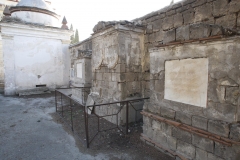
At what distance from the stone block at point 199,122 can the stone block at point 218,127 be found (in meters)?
0.07

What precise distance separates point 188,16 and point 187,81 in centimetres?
177

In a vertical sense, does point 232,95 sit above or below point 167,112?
above

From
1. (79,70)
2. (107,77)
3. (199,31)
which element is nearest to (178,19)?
(199,31)

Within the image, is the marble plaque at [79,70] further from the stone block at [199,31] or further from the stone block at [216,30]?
the stone block at [216,30]

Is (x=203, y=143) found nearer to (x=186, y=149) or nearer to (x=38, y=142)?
(x=186, y=149)

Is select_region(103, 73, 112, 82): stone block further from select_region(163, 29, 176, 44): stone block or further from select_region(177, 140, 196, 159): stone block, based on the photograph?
select_region(177, 140, 196, 159): stone block

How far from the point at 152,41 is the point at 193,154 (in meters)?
2.99

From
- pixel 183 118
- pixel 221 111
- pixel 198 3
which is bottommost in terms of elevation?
pixel 183 118

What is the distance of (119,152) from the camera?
9.73 feet

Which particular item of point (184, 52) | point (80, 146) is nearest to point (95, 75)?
point (80, 146)

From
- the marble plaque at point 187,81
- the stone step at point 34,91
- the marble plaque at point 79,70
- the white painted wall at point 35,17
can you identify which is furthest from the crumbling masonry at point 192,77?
the white painted wall at point 35,17

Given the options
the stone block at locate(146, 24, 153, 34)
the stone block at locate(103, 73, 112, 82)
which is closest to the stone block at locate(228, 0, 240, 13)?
the stone block at locate(146, 24, 153, 34)

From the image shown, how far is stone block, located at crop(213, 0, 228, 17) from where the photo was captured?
8.84 feet

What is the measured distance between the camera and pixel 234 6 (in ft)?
8.43
